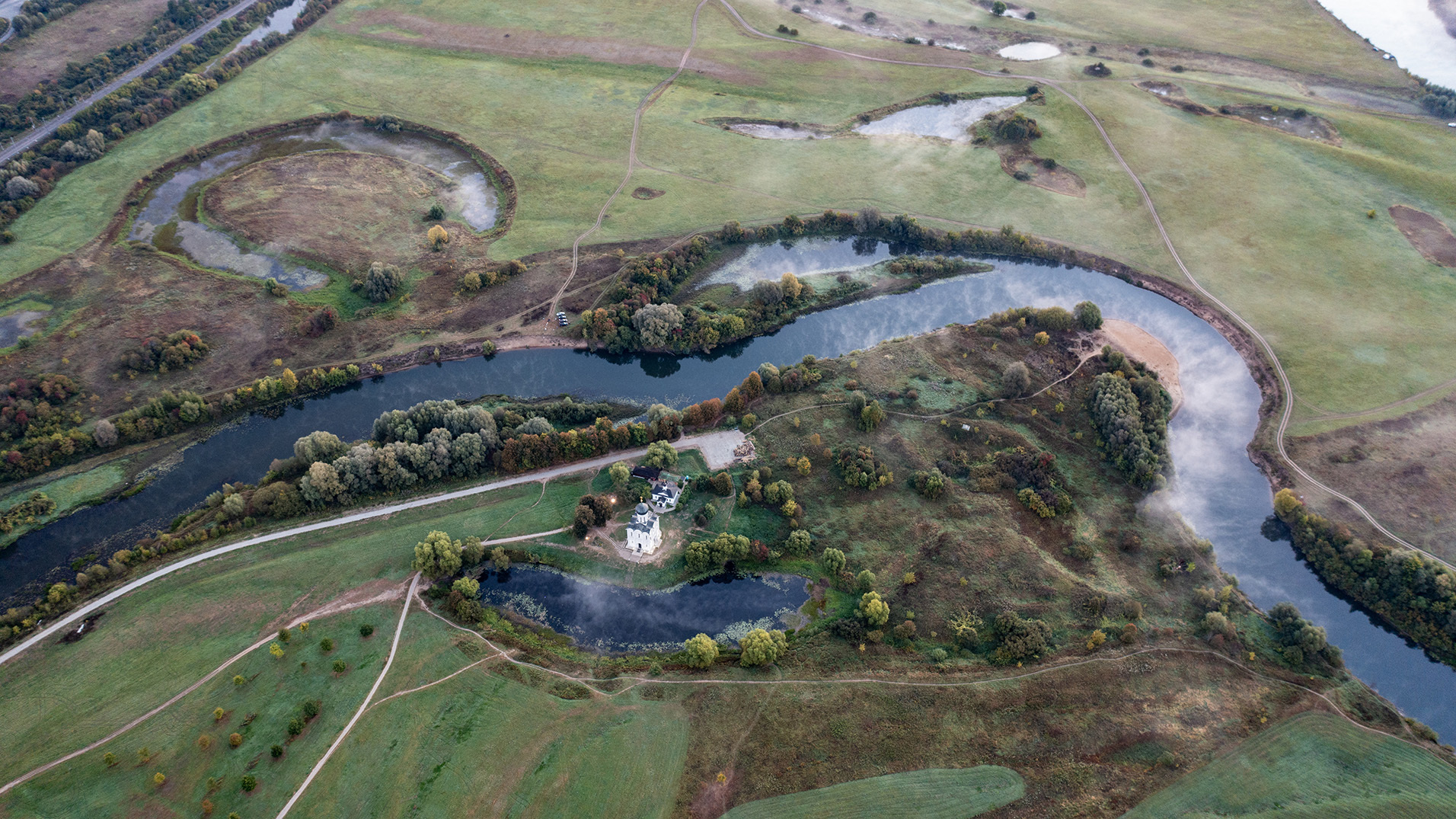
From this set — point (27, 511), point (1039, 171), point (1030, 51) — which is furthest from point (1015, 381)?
point (27, 511)

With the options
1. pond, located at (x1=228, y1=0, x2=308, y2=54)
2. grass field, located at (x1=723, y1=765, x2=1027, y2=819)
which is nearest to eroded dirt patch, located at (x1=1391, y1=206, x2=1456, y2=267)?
grass field, located at (x1=723, y1=765, x2=1027, y2=819)

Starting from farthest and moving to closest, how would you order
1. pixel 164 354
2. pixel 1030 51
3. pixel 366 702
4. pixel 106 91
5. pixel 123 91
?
pixel 1030 51, pixel 106 91, pixel 123 91, pixel 164 354, pixel 366 702

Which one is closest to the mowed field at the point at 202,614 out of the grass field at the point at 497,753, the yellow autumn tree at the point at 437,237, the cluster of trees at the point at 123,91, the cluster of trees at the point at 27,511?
the grass field at the point at 497,753

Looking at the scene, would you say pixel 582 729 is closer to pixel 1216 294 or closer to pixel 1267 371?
pixel 1267 371

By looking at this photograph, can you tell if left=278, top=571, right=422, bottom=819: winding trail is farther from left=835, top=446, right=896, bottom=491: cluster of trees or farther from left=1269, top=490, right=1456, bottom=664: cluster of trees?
left=1269, top=490, right=1456, bottom=664: cluster of trees

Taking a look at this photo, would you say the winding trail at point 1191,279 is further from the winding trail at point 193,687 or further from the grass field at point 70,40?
the grass field at point 70,40

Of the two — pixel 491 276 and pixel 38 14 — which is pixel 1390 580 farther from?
pixel 38 14
